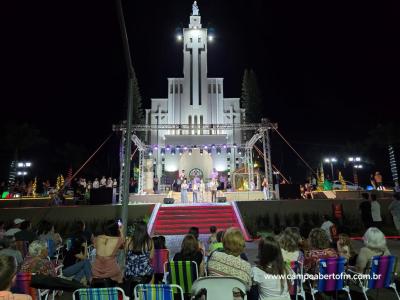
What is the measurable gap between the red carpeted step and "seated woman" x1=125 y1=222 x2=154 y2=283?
8.30 m

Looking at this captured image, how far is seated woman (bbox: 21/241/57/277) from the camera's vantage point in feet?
11.8

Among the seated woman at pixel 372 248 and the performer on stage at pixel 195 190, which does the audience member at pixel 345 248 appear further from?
the performer on stage at pixel 195 190

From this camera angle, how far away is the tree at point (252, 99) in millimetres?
37594

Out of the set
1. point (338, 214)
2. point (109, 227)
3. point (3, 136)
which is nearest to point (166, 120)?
point (3, 136)

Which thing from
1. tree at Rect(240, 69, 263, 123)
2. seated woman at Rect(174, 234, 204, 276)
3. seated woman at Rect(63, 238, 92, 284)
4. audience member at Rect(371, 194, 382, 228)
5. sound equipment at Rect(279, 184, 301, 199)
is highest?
tree at Rect(240, 69, 263, 123)

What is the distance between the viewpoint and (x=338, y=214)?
1145 centimetres

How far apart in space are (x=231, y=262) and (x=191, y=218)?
1008 cm

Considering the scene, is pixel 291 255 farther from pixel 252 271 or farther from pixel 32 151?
pixel 32 151

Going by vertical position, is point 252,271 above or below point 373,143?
below

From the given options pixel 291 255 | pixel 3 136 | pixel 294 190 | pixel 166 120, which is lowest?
pixel 291 255

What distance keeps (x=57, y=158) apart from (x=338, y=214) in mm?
39860

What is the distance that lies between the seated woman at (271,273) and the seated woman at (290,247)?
1.20 m

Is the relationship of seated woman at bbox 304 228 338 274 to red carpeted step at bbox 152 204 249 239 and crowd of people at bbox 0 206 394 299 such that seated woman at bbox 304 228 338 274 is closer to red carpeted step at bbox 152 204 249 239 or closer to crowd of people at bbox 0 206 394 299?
crowd of people at bbox 0 206 394 299

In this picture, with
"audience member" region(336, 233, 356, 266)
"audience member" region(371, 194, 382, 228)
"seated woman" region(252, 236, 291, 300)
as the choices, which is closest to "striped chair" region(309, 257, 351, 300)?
"audience member" region(336, 233, 356, 266)
